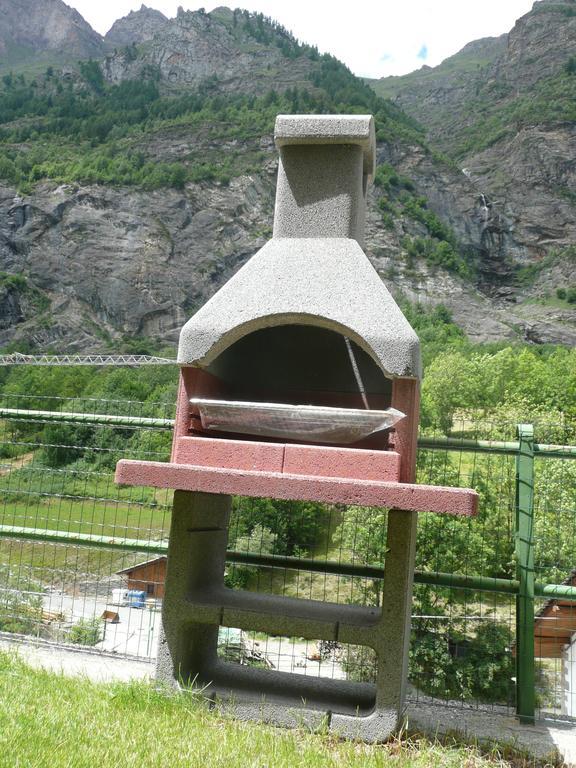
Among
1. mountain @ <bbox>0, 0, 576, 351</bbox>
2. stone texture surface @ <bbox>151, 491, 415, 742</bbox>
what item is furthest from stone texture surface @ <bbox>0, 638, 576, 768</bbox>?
mountain @ <bbox>0, 0, 576, 351</bbox>

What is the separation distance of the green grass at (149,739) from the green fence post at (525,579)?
73 centimetres

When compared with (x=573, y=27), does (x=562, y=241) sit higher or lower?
lower

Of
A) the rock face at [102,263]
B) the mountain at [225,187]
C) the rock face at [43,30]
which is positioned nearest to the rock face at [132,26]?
the rock face at [43,30]

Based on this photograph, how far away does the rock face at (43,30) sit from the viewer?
16738 cm

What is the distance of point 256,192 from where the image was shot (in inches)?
3356

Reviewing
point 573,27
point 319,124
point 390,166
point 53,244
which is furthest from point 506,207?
point 319,124

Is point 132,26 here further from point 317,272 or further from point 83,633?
point 317,272

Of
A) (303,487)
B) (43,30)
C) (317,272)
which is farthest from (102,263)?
(43,30)

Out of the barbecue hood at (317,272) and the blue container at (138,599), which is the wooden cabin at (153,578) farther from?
the barbecue hood at (317,272)

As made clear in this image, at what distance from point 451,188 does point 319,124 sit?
98.9 metres

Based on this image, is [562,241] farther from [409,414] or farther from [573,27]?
[409,414]

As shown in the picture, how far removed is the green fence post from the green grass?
728 mm

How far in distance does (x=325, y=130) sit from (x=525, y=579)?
3397 millimetres

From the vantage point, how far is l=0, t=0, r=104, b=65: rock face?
16738 cm
